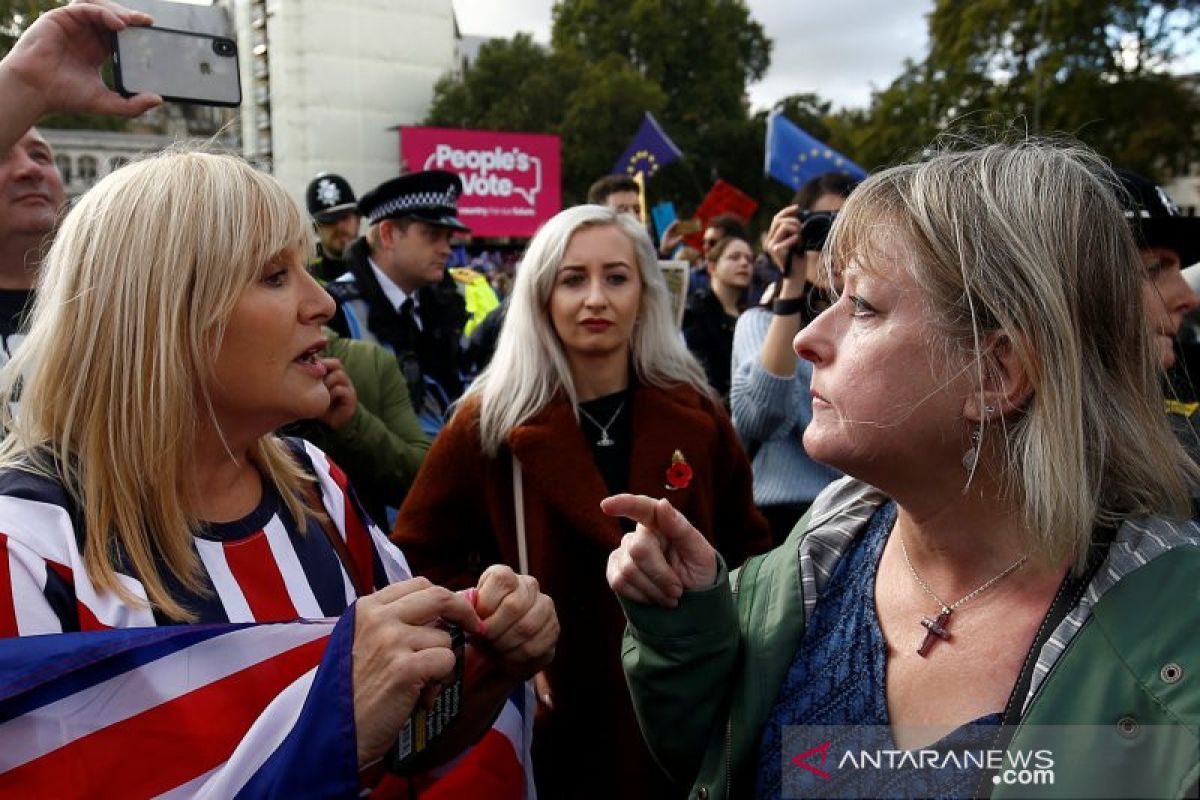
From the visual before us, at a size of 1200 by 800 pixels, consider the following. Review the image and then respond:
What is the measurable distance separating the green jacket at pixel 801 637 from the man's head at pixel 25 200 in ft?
6.69

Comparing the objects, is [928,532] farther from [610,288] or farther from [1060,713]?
[610,288]

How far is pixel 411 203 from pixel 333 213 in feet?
7.10

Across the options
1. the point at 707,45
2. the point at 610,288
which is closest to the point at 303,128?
the point at 707,45

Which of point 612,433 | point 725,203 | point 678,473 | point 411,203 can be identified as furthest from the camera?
point 725,203

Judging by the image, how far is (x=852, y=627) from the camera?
5.43 feet

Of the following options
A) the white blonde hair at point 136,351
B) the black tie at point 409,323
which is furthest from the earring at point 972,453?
the black tie at point 409,323

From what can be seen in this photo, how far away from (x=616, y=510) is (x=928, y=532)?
54cm

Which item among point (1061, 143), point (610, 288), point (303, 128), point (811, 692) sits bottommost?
point (811, 692)

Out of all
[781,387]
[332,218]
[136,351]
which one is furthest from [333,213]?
[136,351]

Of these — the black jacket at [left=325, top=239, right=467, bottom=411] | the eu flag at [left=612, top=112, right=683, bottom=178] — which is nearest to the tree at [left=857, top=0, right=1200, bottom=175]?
the eu flag at [left=612, top=112, right=683, bottom=178]

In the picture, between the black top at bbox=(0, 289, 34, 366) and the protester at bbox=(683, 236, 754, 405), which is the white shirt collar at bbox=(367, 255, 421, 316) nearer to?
the protester at bbox=(683, 236, 754, 405)

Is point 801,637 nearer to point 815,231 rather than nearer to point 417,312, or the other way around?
point 815,231

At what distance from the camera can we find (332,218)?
6.70 m

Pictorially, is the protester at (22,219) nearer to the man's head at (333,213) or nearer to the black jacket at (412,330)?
the black jacket at (412,330)
